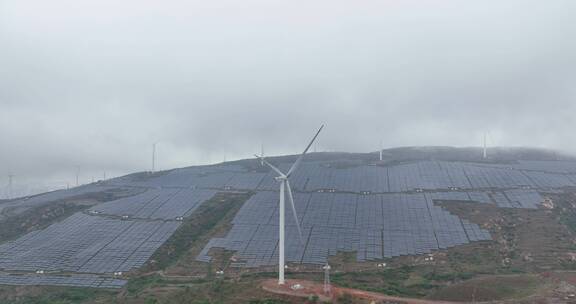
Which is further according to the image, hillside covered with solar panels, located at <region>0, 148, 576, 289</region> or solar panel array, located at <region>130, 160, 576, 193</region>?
solar panel array, located at <region>130, 160, 576, 193</region>

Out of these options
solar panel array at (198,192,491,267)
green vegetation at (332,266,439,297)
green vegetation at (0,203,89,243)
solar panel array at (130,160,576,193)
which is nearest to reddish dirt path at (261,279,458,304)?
green vegetation at (332,266,439,297)

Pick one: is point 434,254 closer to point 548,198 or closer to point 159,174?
point 548,198

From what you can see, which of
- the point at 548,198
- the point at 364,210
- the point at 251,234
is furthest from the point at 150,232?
the point at 548,198

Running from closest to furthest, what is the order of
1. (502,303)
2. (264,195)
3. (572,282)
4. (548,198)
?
(502,303)
(572,282)
(548,198)
(264,195)

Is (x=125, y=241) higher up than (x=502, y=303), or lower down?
higher up

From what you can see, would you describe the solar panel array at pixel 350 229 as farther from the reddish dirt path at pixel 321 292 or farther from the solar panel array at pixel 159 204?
the reddish dirt path at pixel 321 292

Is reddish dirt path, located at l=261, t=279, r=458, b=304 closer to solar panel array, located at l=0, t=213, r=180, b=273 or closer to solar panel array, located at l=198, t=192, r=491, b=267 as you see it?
solar panel array, located at l=198, t=192, r=491, b=267

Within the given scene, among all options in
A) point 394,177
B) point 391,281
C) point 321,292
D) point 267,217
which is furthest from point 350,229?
point 394,177

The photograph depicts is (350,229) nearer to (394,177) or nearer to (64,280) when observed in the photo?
(394,177)

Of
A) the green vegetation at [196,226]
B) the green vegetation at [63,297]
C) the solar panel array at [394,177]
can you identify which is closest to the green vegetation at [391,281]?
the green vegetation at [196,226]
